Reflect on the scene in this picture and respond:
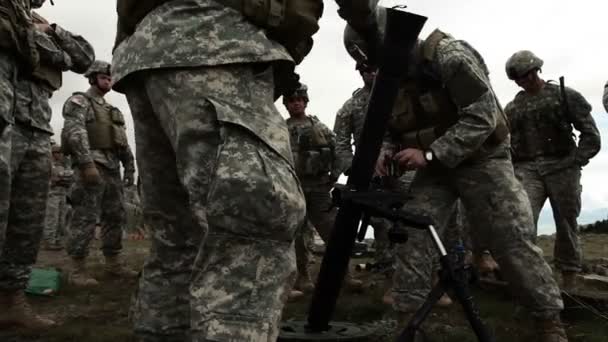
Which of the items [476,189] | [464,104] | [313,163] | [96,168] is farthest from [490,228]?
[96,168]

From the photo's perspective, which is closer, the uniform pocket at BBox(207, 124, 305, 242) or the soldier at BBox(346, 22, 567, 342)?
the uniform pocket at BBox(207, 124, 305, 242)

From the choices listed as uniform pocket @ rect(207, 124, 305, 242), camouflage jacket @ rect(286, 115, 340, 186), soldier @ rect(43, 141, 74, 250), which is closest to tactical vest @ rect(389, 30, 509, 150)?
uniform pocket @ rect(207, 124, 305, 242)

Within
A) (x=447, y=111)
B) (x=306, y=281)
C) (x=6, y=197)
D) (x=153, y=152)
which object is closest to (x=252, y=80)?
(x=153, y=152)

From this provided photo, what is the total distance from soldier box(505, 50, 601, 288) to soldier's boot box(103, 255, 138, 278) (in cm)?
489

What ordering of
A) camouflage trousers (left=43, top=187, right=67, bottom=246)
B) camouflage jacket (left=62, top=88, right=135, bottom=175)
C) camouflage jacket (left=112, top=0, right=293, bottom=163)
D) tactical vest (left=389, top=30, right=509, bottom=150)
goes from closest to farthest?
camouflage jacket (left=112, top=0, right=293, bottom=163), tactical vest (left=389, top=30, right=509, bottom=150), camouflage jacket (left=62, top=88, right=135, bottom=175), camouflage trousers (left=43, top=187, right=67, bottom=246)

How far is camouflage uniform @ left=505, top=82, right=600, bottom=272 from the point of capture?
20.6 ft

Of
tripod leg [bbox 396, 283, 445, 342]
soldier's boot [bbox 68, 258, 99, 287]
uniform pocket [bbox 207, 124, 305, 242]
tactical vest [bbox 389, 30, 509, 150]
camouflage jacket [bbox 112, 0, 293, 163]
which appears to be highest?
tactical vest [bbox 389, 30, 509, 150]

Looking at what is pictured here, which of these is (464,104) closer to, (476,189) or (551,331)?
(476,189)

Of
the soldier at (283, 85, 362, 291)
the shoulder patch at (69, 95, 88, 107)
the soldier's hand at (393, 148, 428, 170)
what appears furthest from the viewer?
the shoulder patch at (69, 95, 88, 107)

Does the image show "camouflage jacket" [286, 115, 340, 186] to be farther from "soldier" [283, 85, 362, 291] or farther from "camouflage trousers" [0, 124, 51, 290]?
"camouflage trousers" [0, 124, 51, 290]

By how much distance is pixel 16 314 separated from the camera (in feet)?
12.9

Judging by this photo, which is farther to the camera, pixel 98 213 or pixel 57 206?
pixel 57 206

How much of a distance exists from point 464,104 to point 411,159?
1.59ft

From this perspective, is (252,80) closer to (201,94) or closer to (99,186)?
(201,94)
